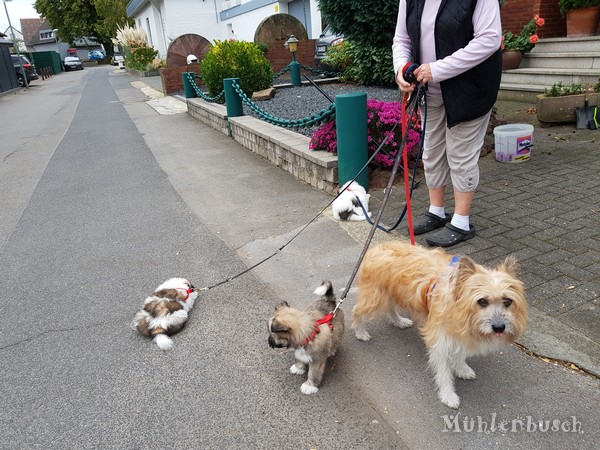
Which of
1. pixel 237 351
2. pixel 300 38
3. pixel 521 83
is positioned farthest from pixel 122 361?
pixel 300 38

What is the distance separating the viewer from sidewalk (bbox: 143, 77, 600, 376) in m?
3.08

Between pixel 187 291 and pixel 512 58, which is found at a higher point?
pixel 512 58

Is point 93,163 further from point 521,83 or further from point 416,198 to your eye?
point 521,83

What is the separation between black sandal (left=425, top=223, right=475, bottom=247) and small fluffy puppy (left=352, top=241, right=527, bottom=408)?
112cm

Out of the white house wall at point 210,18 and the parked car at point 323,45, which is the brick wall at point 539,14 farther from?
the white house wall at point 210,18

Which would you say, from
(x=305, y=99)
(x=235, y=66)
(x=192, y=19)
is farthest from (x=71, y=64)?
(x=305, y=99)

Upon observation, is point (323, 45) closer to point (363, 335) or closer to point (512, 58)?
point (512, 58)

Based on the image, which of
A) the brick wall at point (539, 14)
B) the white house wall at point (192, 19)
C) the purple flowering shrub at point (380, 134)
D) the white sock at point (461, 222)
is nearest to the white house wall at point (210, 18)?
the white house wall at point (192, 19)

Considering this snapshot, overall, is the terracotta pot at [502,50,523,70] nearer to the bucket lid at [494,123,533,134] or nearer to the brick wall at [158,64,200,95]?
the bucket lid at [494,123,533,134]

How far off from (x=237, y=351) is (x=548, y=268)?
2.58m

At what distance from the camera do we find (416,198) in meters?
5.73

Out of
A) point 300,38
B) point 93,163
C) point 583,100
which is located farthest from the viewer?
point 300,38

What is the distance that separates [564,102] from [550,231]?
429cm
